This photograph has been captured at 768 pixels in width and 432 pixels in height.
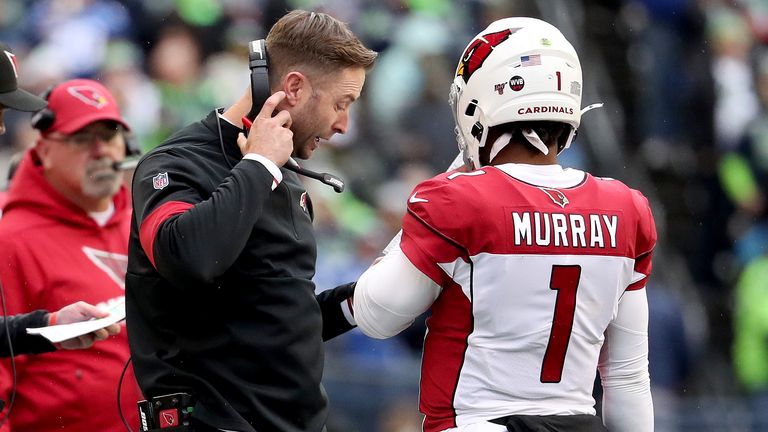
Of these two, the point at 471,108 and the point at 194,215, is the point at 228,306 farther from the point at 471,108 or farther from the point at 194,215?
the point at 471,108

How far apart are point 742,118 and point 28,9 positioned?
250 inches

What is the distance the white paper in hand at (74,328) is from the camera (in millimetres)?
4133

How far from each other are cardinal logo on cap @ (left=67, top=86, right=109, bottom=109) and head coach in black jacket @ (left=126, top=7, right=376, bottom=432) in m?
1.50

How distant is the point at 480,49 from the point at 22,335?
193cm

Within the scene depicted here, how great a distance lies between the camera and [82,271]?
5.05 metres

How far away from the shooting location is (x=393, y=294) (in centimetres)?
361

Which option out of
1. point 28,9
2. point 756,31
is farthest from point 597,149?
point 28,9

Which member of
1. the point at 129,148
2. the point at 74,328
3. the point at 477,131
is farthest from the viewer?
the point at 129,148

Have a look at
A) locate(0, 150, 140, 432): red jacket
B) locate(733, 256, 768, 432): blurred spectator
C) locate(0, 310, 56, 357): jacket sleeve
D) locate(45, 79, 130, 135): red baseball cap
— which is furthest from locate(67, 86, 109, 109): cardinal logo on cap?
locate(733, 256, 768, 432): blurred spectator

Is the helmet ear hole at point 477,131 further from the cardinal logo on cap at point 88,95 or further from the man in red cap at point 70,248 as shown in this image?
the cardinal logo on cap at point 88,95

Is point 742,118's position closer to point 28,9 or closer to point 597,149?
point 597,149

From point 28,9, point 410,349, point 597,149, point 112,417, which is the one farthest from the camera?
point 597,149

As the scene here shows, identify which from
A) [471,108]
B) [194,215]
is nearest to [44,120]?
[194,215]

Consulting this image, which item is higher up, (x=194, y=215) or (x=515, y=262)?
(x=515, y=262)
